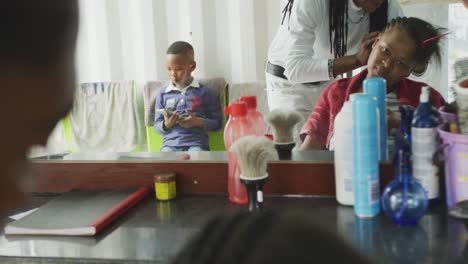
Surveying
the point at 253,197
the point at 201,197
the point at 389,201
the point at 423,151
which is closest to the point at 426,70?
the point at 423,151

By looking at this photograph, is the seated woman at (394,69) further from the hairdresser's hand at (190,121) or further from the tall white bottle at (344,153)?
the hairdresser's hand at (190,121)

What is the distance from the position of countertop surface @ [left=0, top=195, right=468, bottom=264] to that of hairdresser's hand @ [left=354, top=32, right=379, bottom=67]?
299 millimetres

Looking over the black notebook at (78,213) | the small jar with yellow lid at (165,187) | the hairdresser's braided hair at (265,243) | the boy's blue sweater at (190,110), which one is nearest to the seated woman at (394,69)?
the boy's blue sweater at (190,110)

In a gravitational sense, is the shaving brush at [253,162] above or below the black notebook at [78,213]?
above

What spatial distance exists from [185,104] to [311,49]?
1.01 feet

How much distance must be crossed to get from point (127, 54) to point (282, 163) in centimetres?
43

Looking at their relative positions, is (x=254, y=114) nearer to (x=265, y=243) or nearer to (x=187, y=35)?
(x=187, y=35)

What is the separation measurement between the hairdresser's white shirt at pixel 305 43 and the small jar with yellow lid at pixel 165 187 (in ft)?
1.15

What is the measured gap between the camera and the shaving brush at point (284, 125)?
107 cm

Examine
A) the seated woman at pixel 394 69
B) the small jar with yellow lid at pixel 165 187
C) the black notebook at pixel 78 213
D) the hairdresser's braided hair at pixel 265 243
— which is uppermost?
the seated woman at pixel 394 69

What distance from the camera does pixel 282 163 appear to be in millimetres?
1049

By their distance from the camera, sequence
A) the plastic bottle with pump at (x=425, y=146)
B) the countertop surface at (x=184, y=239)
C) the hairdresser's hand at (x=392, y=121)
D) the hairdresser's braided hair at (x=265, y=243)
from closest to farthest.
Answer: the hairdresser's braided hair at (x=265, y=243) → the countertop surface at (x=184, y=239) → the plastic bottle with pump at (x=425, y=146) → the hairdresser's hand at (x=392, y=121)

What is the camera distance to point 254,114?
1065 mm

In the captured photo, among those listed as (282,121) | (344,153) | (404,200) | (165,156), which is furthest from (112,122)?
(404,200)
